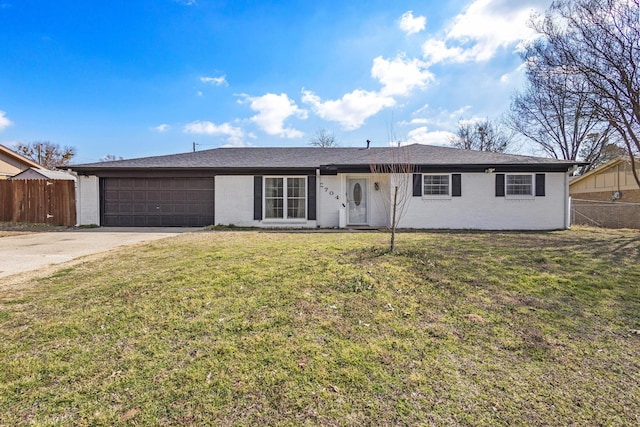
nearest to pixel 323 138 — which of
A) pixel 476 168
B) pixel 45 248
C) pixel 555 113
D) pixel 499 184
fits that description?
pixel 555 113

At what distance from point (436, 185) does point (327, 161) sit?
4510mm

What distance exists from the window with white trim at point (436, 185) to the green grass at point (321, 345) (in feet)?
22.0

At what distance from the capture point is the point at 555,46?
10.8 meters

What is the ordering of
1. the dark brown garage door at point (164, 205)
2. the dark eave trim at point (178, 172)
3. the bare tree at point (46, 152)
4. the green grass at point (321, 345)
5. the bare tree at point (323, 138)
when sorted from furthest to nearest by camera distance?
1. the bare tree at point (46, 152)
2. the bare tree at point (323, 138)
3. the dark brown garage door at point (164, 205)
4. the dark eave trim at point (178, 172)
5. the green grass at point (321, 345)

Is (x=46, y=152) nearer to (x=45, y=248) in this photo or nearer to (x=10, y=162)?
(x=10, y=162)

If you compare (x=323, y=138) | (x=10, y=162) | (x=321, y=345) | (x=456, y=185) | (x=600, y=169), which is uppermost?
(x=323, y=138)

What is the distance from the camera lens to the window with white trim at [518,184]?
460 inches

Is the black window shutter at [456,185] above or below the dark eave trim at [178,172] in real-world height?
below

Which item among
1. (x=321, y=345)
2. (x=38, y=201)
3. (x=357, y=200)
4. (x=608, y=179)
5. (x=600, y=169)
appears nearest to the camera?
(x=321, y=345)

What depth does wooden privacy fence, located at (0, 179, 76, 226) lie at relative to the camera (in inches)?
485

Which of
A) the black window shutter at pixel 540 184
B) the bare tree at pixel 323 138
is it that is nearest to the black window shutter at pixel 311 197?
the black window shutter at pixel 540 184

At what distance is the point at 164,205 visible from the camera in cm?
1230

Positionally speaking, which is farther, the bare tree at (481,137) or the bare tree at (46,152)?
the bare tree at (46,152)

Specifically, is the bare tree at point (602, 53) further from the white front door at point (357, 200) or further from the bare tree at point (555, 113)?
the white front door at point (357, 200)
